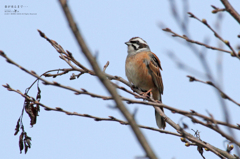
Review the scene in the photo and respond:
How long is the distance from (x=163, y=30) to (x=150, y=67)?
423 cm

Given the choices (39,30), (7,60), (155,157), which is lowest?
(155,157)

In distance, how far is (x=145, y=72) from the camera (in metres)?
7.25

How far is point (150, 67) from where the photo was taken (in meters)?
7.38

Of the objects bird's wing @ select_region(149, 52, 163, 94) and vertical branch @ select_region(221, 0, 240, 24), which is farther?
bird's wing @ select_region(149, 52, 163, 94)

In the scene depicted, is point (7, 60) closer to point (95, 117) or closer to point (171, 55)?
point (95, 117)

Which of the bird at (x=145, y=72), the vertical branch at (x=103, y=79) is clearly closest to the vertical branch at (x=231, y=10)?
the vertical branch at (x=103, y=79)

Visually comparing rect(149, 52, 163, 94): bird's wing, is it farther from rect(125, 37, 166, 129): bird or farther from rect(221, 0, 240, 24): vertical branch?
rect(221, 0, 240, 24): vertical branch

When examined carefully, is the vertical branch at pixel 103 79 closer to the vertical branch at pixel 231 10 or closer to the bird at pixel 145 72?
the vertical branch at pixel 231 10

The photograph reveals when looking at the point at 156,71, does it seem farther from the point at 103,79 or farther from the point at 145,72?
the point at 103,79

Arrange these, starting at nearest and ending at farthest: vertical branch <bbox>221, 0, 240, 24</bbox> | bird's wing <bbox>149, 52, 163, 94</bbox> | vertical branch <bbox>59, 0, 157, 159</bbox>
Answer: vertical branch <bbox>59, 0, 157, 159</bbox>
vertical branch <bbox>221, 0, 240, 24</bbox>
bird's wing <bbox>149, 52, 163, 94</bbox>

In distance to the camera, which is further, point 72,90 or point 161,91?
point 161,91

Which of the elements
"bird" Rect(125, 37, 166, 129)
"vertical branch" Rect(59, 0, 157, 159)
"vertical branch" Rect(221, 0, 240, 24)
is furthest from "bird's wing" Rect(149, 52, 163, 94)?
"vertical branch" Rect(59, 0, 157, 159)

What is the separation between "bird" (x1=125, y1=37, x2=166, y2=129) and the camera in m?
7.15

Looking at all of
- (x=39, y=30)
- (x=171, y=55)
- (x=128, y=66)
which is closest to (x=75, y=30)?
(x=171, y=55)
